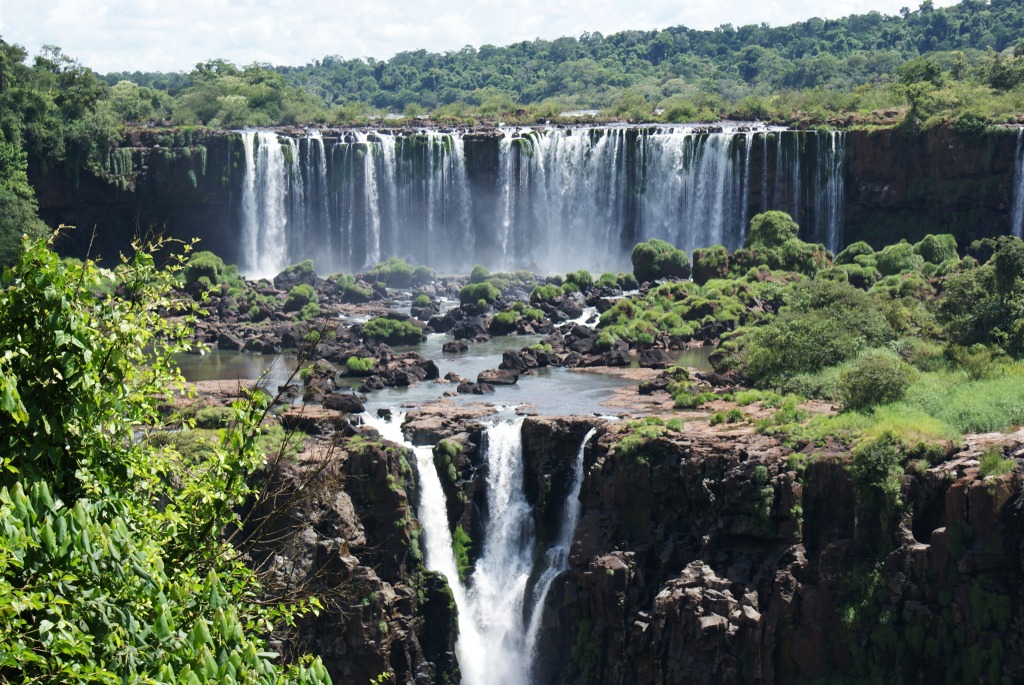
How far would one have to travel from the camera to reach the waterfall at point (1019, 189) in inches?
2478

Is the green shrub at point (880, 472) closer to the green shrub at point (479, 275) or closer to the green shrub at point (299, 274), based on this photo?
the green shrub at point (479, 275)

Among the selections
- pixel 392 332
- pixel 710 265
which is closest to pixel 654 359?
pixel 392 332

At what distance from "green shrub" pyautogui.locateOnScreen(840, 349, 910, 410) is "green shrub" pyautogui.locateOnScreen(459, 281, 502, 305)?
2805 centimetres

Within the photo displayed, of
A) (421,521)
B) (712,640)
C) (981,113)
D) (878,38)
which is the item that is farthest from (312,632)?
(878,38)

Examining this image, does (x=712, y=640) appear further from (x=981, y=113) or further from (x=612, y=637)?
(x=981, y=113)

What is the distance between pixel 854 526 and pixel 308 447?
13591 mm

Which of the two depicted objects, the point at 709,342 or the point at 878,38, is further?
the point at 878,38

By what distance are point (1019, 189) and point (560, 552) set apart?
35256 mm

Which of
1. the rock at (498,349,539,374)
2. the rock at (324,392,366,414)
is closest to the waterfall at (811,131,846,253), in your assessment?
the rock at (498,349,539,374)

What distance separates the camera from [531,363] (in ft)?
165

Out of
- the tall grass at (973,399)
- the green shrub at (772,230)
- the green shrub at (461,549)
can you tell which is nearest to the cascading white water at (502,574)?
the green shrub at (461,549)

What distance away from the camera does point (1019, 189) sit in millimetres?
63125

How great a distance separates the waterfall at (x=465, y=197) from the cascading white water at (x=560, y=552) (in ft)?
117

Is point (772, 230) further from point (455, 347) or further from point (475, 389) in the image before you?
point (475, 389)
